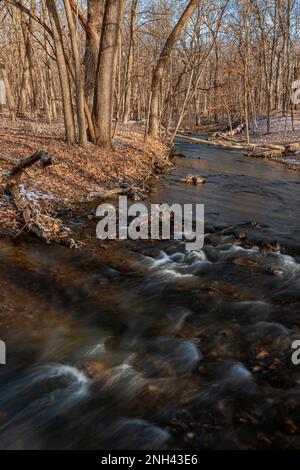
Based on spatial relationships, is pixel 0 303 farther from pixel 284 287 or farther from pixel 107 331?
pixel 284 287

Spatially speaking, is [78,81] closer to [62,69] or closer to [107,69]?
[62,69]

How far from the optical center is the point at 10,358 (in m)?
4.42

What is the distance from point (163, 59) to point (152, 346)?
16.6 meters

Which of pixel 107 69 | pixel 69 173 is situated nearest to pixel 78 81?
pixel 107 69

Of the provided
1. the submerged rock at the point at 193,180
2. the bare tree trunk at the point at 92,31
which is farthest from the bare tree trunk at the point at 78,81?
the submerged rock at the point at 193,180

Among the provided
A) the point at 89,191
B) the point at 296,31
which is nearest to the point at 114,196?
the point at 89,191

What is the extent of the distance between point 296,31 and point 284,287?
46.6 m

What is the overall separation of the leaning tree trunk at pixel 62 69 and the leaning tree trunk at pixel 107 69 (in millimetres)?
1173

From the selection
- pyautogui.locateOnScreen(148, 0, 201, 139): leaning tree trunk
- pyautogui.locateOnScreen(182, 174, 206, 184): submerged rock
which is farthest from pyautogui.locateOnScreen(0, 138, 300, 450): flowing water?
pyautogui.locateOnScreen(148, 0, 201, 139): leaning tree trunk

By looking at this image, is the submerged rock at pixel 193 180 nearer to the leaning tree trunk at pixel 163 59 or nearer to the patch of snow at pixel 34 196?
the leaning tree trunk at pixel 163 59

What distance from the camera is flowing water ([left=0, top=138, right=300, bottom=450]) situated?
3539 millimetres

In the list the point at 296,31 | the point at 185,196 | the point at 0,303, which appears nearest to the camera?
the point at 0,303

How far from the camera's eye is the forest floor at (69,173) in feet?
29.7

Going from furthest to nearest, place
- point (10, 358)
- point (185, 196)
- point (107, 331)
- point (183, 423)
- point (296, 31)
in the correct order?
1. point (296, 31)
2. point (185, 196)
3. point (107, 331)
4. point (10, 358)
5. point (183, 423)
